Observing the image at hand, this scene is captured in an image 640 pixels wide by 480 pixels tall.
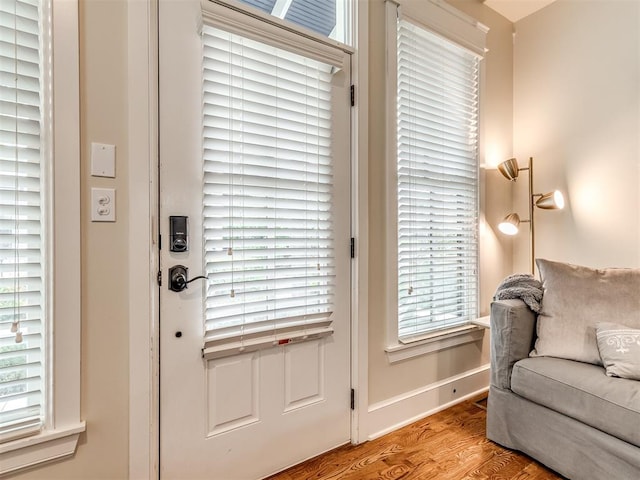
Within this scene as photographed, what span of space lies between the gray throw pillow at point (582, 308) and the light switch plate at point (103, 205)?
82.5 inches

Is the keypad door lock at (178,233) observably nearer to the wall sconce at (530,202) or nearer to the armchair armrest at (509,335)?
the armchair armrest at (509,335)

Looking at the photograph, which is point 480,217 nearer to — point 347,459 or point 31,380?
point 347,459

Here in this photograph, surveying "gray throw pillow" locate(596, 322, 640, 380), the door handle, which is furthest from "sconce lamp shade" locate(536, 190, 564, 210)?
the door handle

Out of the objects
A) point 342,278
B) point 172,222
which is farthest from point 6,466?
point 342,278

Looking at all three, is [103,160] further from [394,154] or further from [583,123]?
[583,123]

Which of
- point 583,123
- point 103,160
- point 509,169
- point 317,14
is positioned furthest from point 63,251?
point 583,123

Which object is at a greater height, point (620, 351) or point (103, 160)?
point (103, 160)

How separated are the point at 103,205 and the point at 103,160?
6.5 inches

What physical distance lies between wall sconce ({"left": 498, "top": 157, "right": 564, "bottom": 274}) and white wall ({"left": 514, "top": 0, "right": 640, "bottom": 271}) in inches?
3.4

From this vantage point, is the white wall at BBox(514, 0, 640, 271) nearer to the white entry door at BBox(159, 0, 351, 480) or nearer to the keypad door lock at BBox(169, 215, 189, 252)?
the white entry door at BBox(159, 0, 351, 480)

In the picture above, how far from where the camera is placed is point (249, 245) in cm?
156

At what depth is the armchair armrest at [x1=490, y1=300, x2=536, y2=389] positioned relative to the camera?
181 cm

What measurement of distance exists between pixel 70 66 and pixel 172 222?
625mm

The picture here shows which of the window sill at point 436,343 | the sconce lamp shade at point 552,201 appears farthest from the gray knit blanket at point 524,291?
the sconce lamp shade at point 552,201
